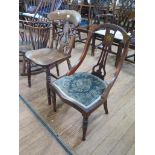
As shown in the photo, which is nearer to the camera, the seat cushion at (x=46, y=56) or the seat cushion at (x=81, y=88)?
the seat cushion at (x=81, y=88)

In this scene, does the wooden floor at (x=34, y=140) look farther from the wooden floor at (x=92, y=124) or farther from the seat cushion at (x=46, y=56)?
the seat cushion at (x=46, y=56)

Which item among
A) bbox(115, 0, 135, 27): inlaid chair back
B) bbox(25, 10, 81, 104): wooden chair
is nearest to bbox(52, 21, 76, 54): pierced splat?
bbox(25, 10, 81, 104): wooden chair

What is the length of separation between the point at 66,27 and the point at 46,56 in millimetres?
395

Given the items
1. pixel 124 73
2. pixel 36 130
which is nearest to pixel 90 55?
pixel 124 73

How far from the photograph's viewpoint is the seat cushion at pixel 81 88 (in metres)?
1.46

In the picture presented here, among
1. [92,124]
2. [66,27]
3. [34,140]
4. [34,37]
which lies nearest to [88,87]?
[92,124]

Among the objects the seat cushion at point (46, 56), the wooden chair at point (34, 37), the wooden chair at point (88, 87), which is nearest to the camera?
the wooden chair at point (88, 87)

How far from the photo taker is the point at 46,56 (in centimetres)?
199

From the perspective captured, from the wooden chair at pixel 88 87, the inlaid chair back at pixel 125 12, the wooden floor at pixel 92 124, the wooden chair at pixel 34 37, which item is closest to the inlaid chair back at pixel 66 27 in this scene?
the wooden chair at pixel 34 37

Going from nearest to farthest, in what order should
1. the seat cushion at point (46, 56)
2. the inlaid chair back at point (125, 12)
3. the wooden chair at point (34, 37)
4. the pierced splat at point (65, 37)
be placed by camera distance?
the seat cushion at point (46, 56) < the pierced splat at point (65, 37) < the wooden chair at point (34, 37) < the inlaid chair back at point (125, 12)

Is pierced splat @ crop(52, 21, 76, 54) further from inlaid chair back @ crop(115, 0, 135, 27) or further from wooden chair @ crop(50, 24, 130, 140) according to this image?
inlaid chair back @ crop(115, 0, 135, 27)
